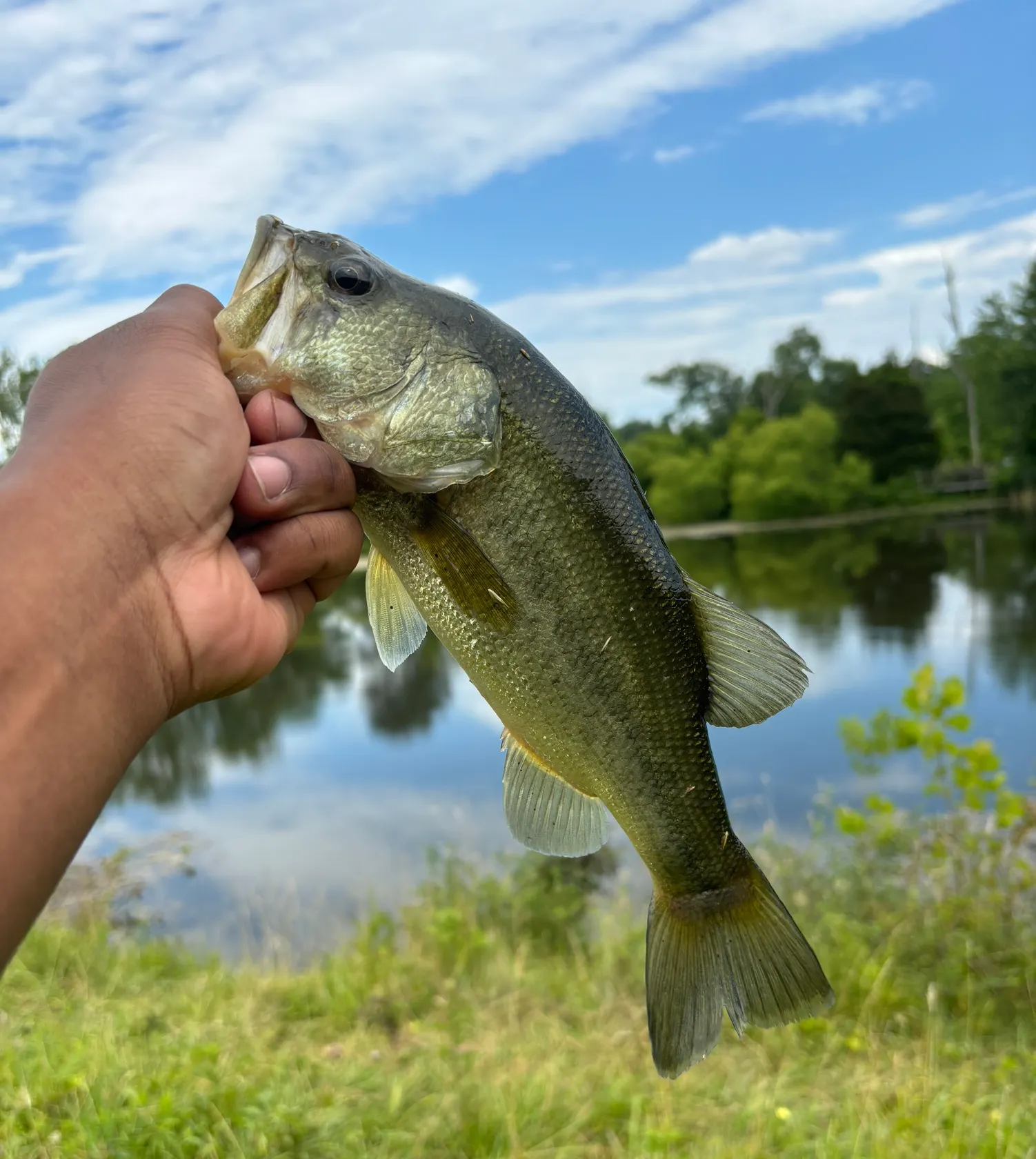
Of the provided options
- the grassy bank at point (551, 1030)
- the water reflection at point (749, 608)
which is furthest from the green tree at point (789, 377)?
the grassy bank at point (551, 1030)

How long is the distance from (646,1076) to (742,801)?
595 cm

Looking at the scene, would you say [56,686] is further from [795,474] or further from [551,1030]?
[795,474]

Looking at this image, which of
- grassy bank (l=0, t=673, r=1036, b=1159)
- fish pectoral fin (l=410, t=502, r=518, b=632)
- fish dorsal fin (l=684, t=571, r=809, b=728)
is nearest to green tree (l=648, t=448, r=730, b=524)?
grassy bank (l=0, t=673, r=1036, b=1159)

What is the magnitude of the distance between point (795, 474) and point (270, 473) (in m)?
56.8

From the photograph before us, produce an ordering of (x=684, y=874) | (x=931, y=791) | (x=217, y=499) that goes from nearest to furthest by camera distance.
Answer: (x=217, y=499)
(x=684, y=874)
(x=931, y=791)

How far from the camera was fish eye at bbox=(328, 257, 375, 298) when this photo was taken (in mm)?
2018

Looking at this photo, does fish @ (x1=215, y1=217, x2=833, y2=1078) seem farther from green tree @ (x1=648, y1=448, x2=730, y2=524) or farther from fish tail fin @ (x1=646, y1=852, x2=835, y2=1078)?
green tree @ (x1=648, y1=448, x2=730, y2=524)

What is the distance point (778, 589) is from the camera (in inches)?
1085

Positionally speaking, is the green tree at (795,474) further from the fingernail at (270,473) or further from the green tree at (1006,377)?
the fingernail at (270,473)

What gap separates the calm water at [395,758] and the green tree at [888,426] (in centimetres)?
3817

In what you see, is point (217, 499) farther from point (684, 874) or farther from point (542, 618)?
point (684, 874)

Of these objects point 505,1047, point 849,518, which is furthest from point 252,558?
point 849,518

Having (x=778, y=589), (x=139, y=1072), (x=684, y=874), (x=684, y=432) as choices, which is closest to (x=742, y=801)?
(x=139, y=1072)

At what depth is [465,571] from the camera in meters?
2.06
